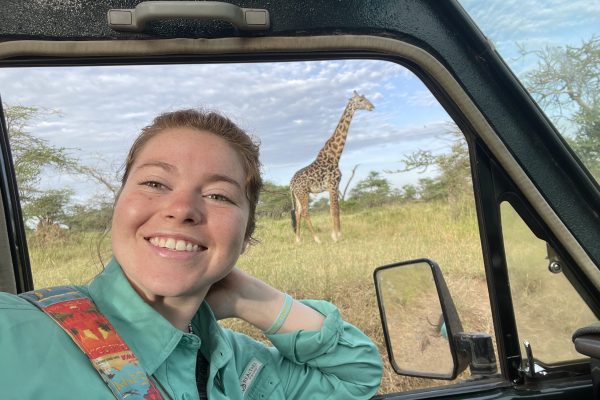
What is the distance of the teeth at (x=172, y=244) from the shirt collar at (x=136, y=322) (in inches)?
5.0

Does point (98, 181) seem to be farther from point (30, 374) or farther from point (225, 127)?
point (30, 374)

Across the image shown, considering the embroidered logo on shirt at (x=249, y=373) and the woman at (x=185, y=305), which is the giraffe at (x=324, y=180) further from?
the embroidered logo on shirt at (x=249, y=373)

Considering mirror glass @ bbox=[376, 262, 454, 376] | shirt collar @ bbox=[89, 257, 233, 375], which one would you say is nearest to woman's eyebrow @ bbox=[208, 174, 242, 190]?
shirt collar @ bbox=[89, 257, 233, 375]

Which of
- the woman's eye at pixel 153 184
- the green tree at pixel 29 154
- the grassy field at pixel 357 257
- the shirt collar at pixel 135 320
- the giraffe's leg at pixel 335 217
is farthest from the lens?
the giraffe's leg at pixel 335 217

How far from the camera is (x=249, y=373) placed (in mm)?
1668

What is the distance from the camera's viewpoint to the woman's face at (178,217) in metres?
1.32

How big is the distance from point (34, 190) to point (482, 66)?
137cm

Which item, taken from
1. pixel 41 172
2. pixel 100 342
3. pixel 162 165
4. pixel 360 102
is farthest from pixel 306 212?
pixel 100 342

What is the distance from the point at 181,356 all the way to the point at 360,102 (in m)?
1.01

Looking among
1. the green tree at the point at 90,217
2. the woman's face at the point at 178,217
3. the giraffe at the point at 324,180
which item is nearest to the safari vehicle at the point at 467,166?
the green tree at the point at 90,217

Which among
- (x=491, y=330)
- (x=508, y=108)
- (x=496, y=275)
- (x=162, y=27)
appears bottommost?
(x=491, y=330)

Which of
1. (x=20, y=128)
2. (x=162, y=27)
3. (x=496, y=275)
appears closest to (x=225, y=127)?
(x=162, y=27)

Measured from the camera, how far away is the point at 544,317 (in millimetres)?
1617

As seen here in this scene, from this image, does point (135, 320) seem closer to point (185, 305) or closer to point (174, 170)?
point (185, 305)
